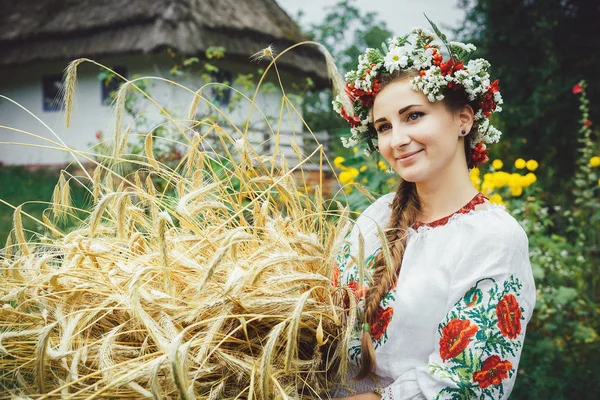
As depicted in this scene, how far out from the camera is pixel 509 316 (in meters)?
1.25

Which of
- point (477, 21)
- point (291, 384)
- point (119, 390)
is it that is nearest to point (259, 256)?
point (291, 384)

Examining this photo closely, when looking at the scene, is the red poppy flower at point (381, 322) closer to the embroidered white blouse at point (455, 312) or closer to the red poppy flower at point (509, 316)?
the embroidered white blouse at point (455, 312)

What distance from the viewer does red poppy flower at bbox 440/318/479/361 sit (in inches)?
48.4

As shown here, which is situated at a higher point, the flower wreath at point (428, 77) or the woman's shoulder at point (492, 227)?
the flower wreath at point (428, 77)

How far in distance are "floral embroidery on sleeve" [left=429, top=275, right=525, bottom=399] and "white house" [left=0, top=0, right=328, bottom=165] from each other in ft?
28.7

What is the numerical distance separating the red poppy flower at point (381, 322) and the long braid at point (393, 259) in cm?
1

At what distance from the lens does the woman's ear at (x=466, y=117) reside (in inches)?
59.0

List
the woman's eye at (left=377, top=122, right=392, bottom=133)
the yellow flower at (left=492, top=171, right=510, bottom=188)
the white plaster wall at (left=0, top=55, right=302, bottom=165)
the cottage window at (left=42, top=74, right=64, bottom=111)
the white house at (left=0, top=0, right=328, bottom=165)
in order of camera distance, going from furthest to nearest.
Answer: the cottage window at (left=42, top=74, right=64, bottom=111)
the white plaster wall at (left=0, top=55, right=302, bottom=165)
the white house at (left=0, top=0, right=328, bottom=165)
the yellow flower at (left=492, top=171, right=510, bottom=188)
the woman's eye at (left=377, top=122, right=392, bottom=133)

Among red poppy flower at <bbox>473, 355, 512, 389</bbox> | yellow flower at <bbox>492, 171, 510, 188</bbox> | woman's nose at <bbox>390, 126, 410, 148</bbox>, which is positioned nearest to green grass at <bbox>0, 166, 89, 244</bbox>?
yellow flower at <bbox>492, 171, 510, 188</bbox>

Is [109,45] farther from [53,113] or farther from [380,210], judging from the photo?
[380,210]

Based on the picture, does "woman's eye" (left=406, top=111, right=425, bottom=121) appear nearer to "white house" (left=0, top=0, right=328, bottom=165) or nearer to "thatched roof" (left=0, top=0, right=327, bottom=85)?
"white house" (left=0, top=0, right=328, bottom=165)

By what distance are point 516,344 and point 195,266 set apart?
0.79m

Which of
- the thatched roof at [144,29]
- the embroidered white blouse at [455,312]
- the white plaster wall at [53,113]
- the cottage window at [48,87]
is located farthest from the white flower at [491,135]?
the cottage window at [48,87]

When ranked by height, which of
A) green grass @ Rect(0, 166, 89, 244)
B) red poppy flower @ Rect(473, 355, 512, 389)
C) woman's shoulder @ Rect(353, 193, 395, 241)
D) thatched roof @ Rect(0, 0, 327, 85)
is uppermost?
thatched roof @ Rect(0, 0, 327, 85)
